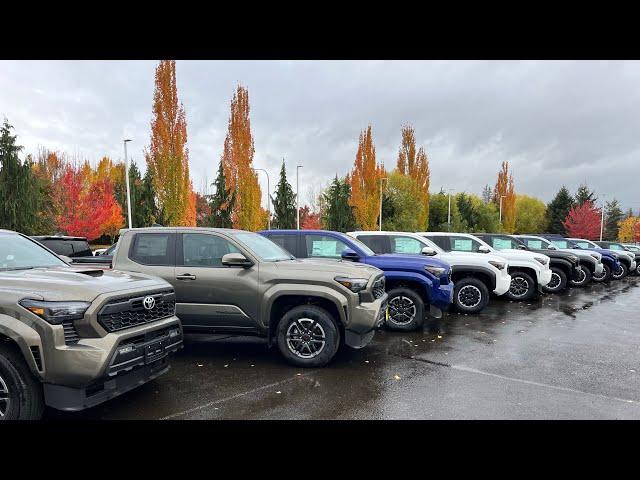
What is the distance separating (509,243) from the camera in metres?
13.8

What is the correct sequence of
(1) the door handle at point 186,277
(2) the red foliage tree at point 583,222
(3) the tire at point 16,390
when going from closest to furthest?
(3) the tire at point 16,390 < (1) the door handle at point 186,277 < (2) the red foliage tree at point 583,222

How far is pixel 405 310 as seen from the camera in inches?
320

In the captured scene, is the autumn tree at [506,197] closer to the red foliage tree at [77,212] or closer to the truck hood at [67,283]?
the red foliage tree at [77,212]

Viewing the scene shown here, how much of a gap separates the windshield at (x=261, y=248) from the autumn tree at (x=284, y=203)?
30479 mm

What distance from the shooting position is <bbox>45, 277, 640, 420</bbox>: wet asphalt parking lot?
172 inches

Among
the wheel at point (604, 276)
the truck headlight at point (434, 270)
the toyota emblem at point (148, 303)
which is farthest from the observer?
the wheel at point (604, 276)

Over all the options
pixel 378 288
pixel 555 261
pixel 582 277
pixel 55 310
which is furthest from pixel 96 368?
pixel 582 277

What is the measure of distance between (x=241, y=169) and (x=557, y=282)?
2611 cm

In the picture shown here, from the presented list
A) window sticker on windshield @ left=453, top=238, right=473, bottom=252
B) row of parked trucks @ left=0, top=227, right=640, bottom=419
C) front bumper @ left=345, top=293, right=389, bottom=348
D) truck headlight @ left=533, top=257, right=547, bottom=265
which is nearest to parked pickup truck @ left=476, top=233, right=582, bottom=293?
truck headlight @ left=533, top=257, right=547, bottom=265

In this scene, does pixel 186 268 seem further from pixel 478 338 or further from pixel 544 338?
pixel 544 338

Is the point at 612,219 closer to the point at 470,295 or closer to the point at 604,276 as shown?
the point at 604,276

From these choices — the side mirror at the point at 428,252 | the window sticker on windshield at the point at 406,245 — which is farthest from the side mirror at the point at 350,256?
the window sticker on windshield at the point at 406,245

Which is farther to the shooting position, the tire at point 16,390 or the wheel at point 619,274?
the wheel at point 619,274

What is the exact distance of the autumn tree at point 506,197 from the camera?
60.5 metres
